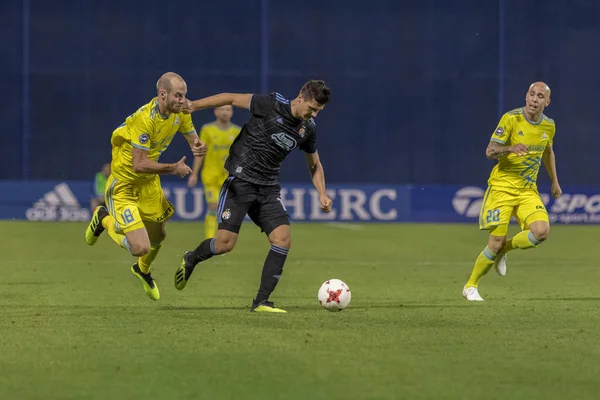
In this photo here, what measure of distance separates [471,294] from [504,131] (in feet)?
5.18

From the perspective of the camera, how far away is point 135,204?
10742 mm

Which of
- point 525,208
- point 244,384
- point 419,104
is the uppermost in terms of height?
point 419,104

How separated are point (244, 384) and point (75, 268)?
876 centimetres

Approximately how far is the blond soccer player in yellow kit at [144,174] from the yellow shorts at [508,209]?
3.02 metres

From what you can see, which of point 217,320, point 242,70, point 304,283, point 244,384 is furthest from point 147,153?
point 242,70

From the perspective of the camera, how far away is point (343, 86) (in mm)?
28703

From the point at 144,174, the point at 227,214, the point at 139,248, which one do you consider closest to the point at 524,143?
the point at 227,214

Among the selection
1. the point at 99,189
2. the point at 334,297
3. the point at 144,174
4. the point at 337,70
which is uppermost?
the point at 337,70

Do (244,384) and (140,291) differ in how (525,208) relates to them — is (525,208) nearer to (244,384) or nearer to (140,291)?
(140,291)

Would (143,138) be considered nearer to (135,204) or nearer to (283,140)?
(135,204)

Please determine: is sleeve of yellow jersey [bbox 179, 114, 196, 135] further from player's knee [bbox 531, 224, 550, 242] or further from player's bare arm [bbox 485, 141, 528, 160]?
player's knee [bbox 531, 224, 550, 242]

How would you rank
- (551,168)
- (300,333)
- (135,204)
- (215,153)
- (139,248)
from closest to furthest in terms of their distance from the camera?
1. (300,333)
2. (139,248)
3. (135,204)
4. (551,168)
5. (215,153)

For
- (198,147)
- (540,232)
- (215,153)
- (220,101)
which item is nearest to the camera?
(220,101)

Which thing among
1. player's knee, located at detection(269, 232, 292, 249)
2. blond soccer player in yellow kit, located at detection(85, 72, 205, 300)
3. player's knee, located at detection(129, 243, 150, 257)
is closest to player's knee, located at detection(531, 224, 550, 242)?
player's knee, located at detection(269, 232, 292, 249)
